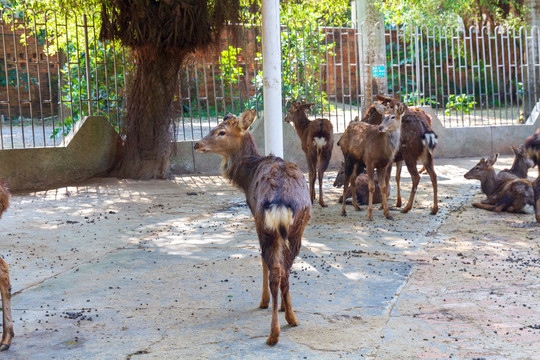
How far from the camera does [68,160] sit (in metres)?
11.8

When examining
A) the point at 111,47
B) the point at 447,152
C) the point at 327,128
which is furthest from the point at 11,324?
the point at 447,152

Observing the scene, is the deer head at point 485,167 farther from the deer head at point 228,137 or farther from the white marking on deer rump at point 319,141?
the deer head at point 228,137

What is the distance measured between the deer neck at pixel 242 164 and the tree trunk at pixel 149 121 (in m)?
6.02

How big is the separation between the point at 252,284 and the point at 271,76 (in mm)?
3644

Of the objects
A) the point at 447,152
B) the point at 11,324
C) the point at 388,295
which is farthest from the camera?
the point at 447,152

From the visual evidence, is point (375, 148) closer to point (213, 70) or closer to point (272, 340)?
point (272, 340)

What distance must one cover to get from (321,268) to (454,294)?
50.6 inches

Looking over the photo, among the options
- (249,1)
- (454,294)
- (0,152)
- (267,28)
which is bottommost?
(454,294)

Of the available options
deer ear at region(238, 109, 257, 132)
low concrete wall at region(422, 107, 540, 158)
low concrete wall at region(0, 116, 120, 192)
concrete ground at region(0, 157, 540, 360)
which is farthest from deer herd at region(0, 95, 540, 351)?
low concrete wall at region(422, 107, 540, 158)


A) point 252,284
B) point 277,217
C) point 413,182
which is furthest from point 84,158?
point 277,217

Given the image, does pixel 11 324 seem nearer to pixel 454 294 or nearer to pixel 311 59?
pixel 454 294

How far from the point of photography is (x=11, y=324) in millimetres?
4457

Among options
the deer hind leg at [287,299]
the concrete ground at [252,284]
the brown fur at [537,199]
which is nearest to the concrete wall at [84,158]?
the concrete ground at [252,284]

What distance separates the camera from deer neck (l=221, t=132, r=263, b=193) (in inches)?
230
